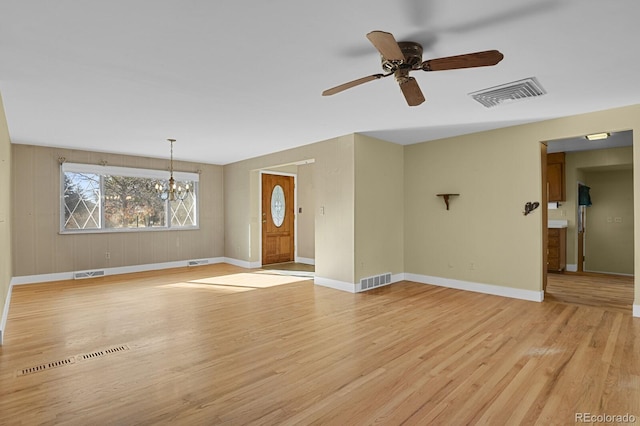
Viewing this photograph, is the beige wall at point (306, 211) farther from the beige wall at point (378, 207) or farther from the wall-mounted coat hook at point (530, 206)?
the wall-mounted coat hook at point (530, 206)

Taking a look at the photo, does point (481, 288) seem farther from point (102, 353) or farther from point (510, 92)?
point (102, 353)

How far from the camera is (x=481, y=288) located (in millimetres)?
5227

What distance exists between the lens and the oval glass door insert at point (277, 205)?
829 cm

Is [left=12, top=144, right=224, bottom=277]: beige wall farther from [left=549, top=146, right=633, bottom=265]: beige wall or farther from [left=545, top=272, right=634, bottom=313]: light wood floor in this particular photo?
[left=549, top=146, right=633, bottom=265]: beige wall

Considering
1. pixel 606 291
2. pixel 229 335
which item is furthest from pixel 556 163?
pixel 229 335

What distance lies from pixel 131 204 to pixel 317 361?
232 inches

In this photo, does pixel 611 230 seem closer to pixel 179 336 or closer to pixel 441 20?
pixel 441 20

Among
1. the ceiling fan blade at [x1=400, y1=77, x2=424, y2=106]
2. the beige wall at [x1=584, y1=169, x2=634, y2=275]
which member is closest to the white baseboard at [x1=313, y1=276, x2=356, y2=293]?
the ceiling fan blade at [x1=400, y1=77, x2=424, y2=106]

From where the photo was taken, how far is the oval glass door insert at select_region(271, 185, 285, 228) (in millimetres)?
8287

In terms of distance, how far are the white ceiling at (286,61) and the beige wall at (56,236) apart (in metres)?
1.44

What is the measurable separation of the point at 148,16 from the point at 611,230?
352 inches

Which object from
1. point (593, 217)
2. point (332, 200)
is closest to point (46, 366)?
point (332, 200)

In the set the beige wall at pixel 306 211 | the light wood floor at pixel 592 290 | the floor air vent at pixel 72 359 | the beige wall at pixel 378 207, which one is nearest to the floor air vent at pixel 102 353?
the floor air vent at pixel 72 359

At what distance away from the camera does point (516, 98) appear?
366 cm
